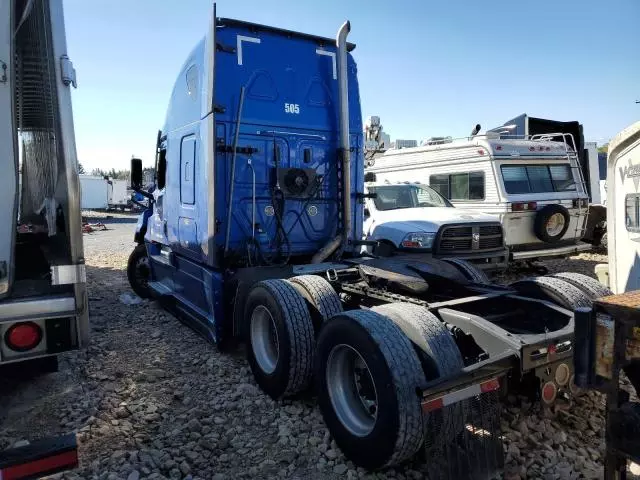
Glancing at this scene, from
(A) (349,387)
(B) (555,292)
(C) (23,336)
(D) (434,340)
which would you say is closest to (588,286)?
(B) (555,292)

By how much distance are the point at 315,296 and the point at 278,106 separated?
249 centimetres

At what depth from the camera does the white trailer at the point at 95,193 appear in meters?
36.5

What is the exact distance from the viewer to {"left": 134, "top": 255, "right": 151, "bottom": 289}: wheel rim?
7.93 m

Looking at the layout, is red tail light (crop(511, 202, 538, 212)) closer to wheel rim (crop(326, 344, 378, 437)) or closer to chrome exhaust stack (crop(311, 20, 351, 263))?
chrome exhaust stack (crop(311, 20, 351, 263))

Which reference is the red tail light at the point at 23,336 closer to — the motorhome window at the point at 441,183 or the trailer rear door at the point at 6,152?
the trailer rear door at the point at 6,152

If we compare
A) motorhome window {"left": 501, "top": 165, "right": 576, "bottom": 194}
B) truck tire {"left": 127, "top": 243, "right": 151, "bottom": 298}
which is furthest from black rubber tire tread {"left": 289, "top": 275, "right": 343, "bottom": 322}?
motorhome window {"left": 501, "top": 165, "right": 576, "bottom": 194}

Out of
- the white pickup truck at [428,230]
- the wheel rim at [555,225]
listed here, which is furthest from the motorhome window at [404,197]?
the wheel rim at [555,225]

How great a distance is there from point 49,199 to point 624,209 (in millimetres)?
4909

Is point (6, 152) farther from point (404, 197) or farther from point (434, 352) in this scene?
point (404, 197)

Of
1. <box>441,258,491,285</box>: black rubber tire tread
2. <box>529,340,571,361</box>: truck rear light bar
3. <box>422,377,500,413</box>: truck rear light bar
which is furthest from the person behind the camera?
<box>441,258,491,285</box>: black rubber tire tread

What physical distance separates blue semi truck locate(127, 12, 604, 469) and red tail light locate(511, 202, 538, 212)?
4678 millimetres

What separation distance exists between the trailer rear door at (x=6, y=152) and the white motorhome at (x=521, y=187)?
824 cm

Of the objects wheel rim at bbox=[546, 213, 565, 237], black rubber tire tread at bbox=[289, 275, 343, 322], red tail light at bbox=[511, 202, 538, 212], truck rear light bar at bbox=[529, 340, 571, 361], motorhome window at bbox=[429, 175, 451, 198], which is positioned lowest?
truck rear light bar at bbox=[529, 340, 571, 361]

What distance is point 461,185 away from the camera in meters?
10.4
